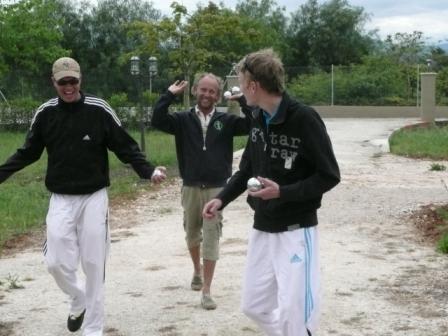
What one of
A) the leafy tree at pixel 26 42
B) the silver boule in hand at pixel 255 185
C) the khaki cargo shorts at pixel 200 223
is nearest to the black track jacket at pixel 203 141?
the khaki cargo shorts at pixel 200 223

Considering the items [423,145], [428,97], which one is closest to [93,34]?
[428,97]

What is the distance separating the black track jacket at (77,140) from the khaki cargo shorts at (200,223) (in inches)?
38.4

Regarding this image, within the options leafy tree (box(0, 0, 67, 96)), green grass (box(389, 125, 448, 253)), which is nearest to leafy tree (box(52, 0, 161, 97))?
leafy tree (box(0, 0, 67, 96))

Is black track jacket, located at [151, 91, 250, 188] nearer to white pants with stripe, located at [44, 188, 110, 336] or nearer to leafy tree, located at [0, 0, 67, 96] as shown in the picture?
white pants with stripe, located at [44, 188, 110, 336]

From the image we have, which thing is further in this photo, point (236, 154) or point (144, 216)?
point (236, 154)

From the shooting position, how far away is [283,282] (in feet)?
13.6

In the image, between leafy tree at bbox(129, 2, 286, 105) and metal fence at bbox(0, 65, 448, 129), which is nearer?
leafy tree at bbox(129, 2, 286, 105)

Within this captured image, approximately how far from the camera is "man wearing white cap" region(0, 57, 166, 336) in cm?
525

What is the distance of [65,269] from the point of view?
5316 mm

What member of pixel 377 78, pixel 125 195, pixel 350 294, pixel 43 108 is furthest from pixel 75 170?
pixel 377 78

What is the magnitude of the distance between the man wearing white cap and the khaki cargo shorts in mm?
1097

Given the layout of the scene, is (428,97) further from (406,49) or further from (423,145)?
(406,49)

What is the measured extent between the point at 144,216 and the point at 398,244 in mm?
3652

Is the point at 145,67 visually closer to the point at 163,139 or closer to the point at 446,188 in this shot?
the point at 163,139
